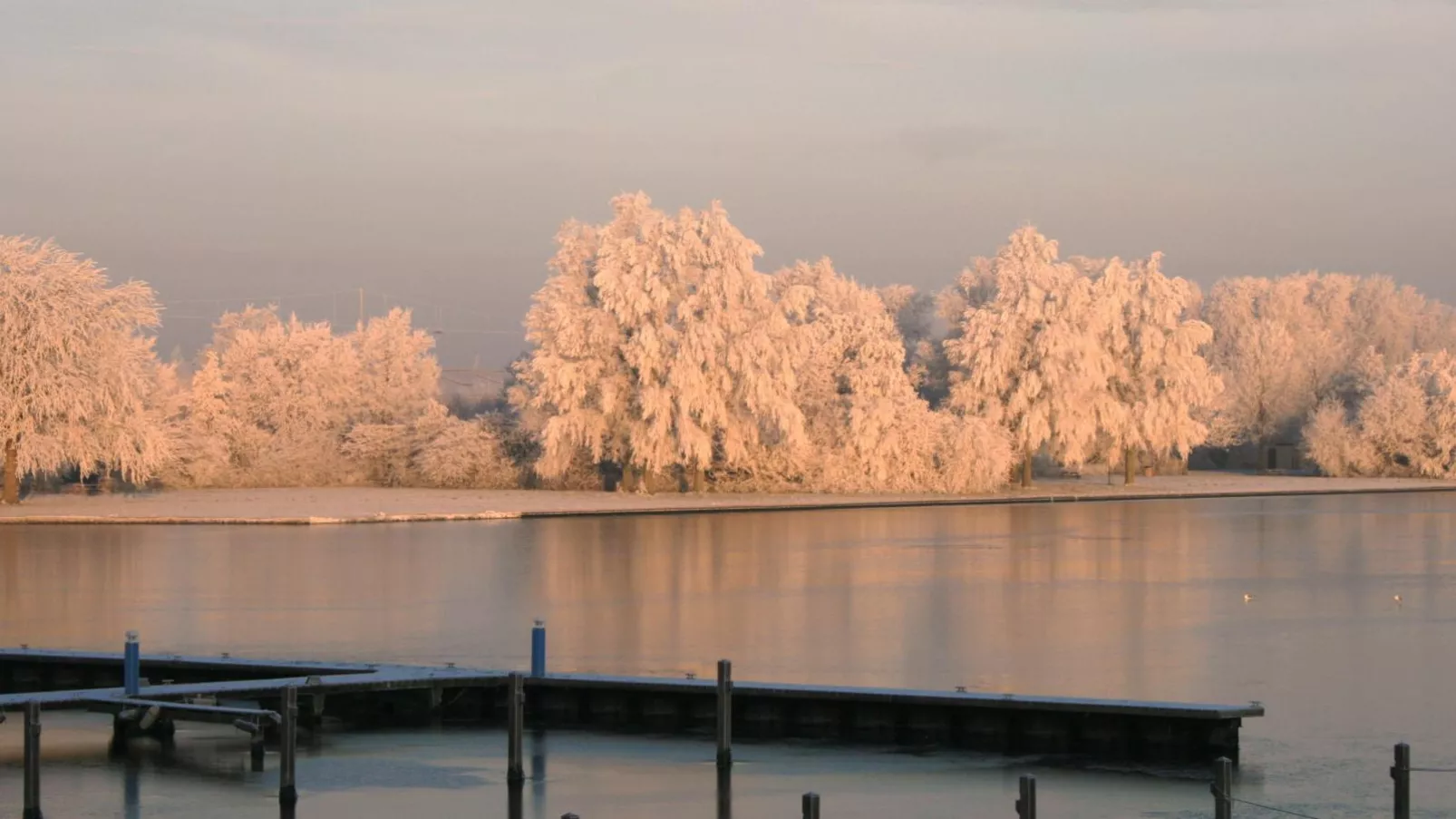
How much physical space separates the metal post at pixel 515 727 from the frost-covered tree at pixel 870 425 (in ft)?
159

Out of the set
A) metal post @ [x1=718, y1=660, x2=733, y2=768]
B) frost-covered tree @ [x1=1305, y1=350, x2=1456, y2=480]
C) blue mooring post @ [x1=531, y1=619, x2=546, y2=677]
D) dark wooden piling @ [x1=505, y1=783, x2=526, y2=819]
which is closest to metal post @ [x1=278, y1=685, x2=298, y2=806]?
dark wooden piling @ [x1=505, y1=783, x2=526, y2=819]

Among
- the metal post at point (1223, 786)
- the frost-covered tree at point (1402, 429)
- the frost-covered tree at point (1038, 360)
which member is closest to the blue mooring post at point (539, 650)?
the metal post at point (1223, 786)

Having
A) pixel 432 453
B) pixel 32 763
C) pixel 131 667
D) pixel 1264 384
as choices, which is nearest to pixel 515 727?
pixel 32 763

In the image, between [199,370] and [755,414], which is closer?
[755,414]

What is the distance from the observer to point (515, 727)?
14.3m

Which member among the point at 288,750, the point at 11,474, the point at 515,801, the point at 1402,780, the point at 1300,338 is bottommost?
the point at 515,801

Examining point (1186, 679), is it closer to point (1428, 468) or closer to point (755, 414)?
point (755, 414)

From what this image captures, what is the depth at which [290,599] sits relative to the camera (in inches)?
1125

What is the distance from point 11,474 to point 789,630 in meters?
35.5

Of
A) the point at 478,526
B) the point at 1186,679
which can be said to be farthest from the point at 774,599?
the point at 478,526

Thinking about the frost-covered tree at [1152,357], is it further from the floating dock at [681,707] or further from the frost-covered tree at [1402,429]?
the floating dock at [681,707]

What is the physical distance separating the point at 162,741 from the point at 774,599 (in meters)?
13.6

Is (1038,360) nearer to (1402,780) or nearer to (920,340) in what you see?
(920,340)

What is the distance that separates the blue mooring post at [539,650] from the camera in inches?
695
